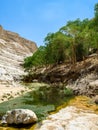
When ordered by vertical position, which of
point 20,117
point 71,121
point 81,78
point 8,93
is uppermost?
→ point 81,78

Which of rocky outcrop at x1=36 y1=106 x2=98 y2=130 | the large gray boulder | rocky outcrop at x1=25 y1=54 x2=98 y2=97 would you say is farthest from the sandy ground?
the large gray boulder

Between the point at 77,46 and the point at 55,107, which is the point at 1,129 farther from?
the point at 77,46

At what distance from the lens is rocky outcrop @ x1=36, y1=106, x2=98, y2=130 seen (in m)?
24.8

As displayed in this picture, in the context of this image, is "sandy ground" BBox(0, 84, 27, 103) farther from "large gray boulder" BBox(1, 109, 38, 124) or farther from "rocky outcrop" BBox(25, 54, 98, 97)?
"large gray boulder" BBox(1, 109, 38, 124)

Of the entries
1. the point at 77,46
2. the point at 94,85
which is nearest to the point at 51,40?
the point at 77,46

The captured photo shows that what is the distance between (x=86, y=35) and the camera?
281 ft

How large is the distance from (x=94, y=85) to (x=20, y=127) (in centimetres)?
2525

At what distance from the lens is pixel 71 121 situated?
2683cm

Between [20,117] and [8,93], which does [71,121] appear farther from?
[8,93]

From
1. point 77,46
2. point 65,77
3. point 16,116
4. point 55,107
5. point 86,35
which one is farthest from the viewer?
point 77,46

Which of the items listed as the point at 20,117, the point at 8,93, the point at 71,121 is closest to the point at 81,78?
the point at 8,93

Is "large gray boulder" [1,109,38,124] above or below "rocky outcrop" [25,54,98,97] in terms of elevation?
below

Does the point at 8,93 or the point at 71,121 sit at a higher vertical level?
the point at 8,93

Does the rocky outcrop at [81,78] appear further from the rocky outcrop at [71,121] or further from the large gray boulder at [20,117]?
the large gray boulder at [20,117]
